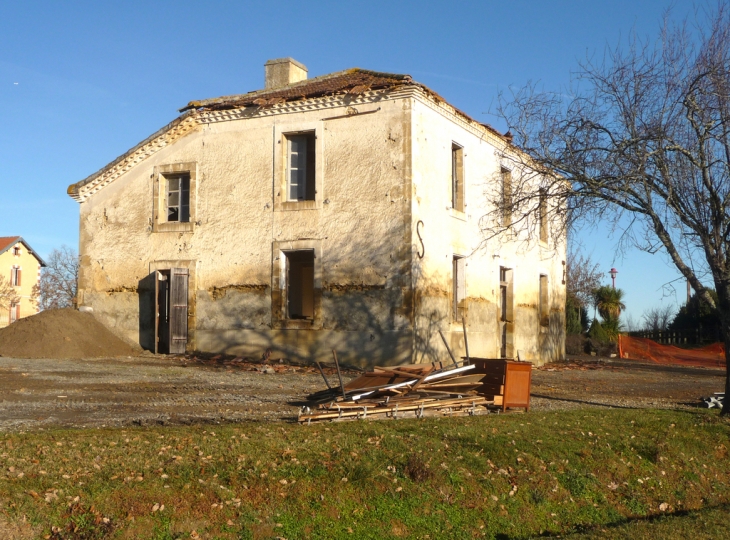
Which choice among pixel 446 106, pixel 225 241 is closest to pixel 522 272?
pixel 446 106

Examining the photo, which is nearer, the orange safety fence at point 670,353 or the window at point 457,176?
the window at point 457,176

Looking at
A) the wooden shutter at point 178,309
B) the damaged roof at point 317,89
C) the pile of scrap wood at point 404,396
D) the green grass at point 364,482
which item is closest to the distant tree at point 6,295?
the wooden shutter at point 178,309

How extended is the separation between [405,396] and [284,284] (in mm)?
9492

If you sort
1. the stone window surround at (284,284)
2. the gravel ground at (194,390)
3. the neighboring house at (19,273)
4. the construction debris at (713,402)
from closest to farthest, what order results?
the gravel ground at (194,390)
the construction debris at (713,402)
the stone window surround at (284,284)
the neighboring house at (19,273)

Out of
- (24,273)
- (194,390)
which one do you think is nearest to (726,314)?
(194,390)

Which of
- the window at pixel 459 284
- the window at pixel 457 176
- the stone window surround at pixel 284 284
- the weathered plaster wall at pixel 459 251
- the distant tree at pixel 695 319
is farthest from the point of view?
the distant tree at pixel 695 319

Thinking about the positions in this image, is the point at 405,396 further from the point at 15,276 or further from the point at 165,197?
the point at 15,276

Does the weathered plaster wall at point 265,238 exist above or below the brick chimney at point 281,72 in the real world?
below

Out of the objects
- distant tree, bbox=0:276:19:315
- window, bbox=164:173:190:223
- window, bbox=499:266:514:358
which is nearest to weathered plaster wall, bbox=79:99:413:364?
window, bbox=164:173:190:223

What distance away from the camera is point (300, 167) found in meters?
19.9

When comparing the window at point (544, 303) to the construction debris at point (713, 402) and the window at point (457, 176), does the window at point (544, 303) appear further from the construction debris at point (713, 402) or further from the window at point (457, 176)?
the construction debris at point (713, 402)

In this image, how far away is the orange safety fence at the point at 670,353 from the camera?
27522mm

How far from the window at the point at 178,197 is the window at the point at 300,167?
3143 millimetres

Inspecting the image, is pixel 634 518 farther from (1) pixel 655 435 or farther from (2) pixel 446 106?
(2) pixel 446 106
